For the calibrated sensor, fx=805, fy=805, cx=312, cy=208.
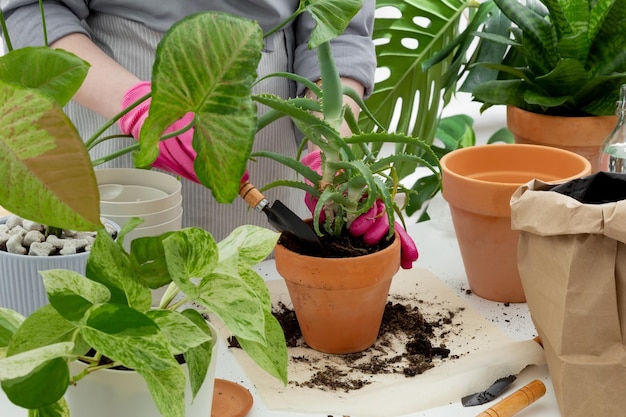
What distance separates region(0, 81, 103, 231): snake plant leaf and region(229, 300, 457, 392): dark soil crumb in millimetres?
461

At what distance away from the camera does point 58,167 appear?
348 mm

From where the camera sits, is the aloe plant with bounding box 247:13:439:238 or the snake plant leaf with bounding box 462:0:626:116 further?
the snake plant leaf with bounding box 462:0:626:116

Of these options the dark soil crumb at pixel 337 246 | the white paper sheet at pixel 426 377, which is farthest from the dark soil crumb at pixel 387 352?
the dark soil crumb at pixel 337 246

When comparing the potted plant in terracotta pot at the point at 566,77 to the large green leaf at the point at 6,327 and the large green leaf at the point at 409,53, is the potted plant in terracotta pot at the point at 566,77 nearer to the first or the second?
the large green leaf at the point at 409,53

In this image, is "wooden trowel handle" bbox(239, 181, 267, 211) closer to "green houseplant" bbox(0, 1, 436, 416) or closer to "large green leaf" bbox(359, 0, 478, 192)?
"green houseplant" bbox(0, 1, 436, 416)

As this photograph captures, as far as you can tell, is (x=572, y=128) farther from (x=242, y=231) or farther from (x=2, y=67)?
(x=2, y=67)

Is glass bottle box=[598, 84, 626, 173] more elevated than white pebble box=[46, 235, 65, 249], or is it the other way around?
glass bottle box=[598, 84, 626, 173]

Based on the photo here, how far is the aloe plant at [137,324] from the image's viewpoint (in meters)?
0.41

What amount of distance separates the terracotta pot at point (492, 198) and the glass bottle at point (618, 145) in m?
0.12

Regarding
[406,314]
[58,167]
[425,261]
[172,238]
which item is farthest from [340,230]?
[58,167]

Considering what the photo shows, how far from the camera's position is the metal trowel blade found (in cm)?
74

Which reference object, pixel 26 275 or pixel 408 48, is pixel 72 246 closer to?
pixel 26 275

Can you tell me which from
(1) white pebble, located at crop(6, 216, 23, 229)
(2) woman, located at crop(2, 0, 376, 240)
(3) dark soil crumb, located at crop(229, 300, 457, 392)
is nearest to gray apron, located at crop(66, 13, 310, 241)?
(2) woman, located at crop(2, 0, 376, 240)

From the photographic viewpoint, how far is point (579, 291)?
2.33ft
